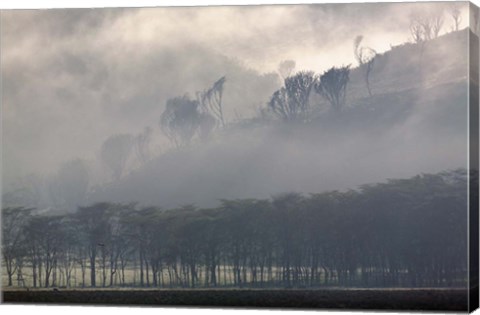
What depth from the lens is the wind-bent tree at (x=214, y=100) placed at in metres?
14.1

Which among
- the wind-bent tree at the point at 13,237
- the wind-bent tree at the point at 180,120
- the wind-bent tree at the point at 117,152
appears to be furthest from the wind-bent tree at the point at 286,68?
the wind-bent tree at the point at 13,237

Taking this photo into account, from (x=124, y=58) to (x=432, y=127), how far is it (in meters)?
3.00

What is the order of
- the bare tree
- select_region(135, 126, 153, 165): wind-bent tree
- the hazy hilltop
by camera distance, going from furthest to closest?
the bare tree
select_region(135, 126, 153, 165): wind-bent tree
the hazy hilltop

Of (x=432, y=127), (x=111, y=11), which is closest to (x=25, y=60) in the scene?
(x=111, y=11)

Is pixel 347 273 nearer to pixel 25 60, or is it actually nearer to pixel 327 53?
pixel 327 53

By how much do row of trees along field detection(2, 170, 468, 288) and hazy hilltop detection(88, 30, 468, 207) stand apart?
0.13 metres

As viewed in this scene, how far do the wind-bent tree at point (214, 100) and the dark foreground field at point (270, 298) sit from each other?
165 cm

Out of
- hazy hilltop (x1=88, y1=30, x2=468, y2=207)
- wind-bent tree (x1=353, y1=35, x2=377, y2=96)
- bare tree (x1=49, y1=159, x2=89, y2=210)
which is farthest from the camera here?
bare tree (x1=49, y1=159, x2=89, y2=210)

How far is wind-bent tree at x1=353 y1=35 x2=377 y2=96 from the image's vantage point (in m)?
13.9

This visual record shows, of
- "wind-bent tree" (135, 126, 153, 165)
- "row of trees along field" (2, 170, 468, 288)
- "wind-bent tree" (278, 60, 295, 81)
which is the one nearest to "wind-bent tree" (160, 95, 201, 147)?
"wind-bent tree" (135, 126, 153, 165)

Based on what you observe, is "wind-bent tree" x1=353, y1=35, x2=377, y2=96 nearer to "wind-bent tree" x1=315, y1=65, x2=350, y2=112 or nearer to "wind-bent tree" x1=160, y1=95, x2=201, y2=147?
"wind-bent tree" x1=315, y1=65, x2=350, y2=112

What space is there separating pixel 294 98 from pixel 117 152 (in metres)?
1.79

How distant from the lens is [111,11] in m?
14.4

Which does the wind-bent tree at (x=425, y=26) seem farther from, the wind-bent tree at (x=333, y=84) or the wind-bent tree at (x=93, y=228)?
the wind-bent tree at (x=93, y=228)
